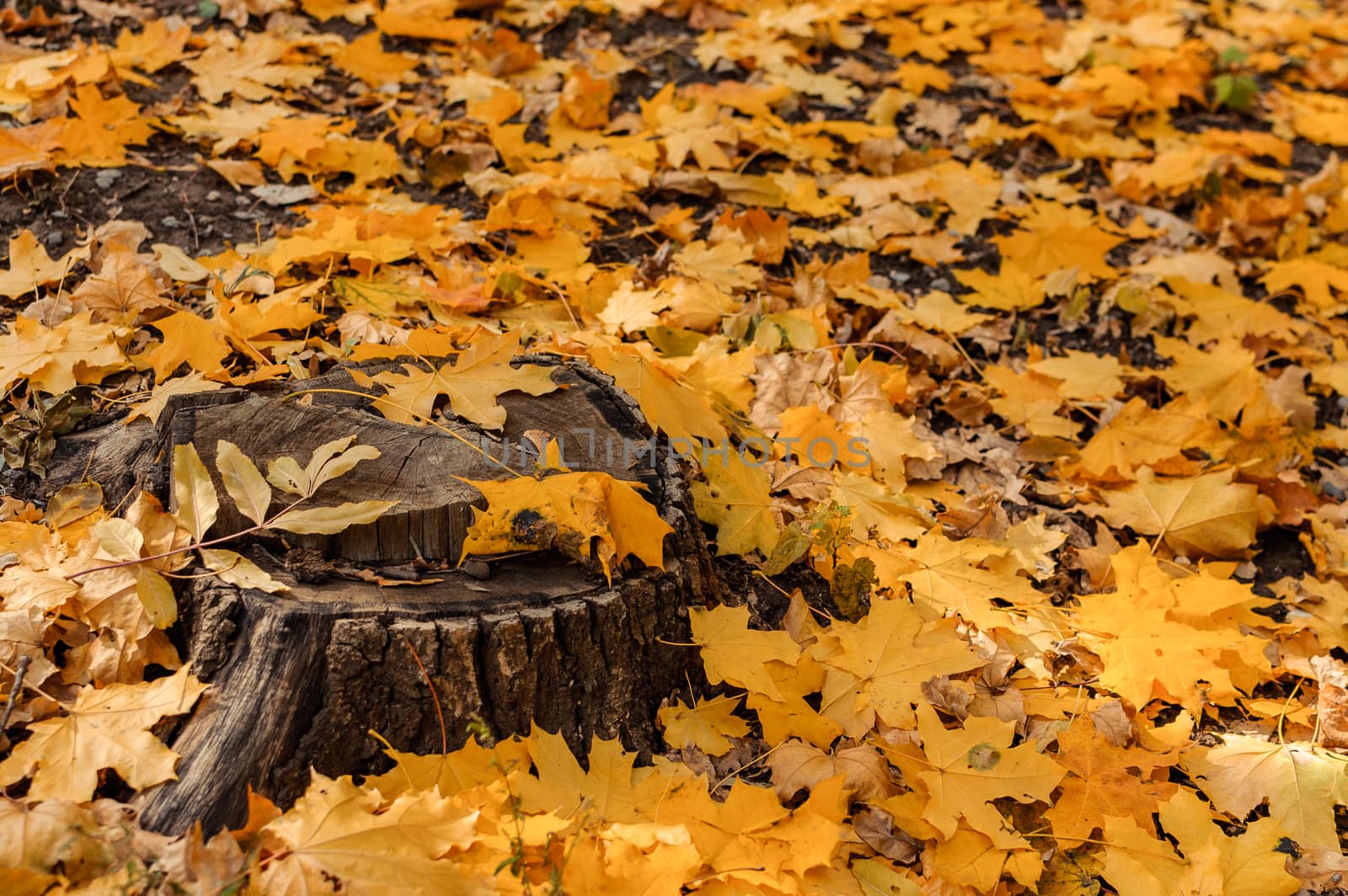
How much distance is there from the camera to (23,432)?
183 cm

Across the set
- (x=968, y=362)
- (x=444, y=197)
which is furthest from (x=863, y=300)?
(x=444, y=197)

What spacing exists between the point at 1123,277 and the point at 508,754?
8.73 feet

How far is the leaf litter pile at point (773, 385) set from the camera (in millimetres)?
1458

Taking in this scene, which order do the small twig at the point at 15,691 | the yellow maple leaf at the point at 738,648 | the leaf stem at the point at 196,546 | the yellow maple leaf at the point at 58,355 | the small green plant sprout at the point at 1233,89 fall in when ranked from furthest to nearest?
the small green plant sprout at the point at 1233,89 → the yellow maple leaf at the point at 58,355 → the yellow maple leaf at the point at 738,648 → the leaf stem at the point at 196,546 → the small twig at the point at 15,691

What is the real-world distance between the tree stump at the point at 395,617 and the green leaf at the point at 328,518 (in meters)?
0.05

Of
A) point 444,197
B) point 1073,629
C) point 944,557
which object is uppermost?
point 444,197

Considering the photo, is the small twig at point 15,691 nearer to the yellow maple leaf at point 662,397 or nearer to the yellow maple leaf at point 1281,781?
the yellow maple leaf at point 662,397

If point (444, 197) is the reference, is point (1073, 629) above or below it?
below

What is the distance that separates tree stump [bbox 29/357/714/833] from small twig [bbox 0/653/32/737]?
202 mm

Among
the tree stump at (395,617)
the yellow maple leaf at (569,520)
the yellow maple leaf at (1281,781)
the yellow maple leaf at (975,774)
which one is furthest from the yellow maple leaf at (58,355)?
the yellow maple leaf at (1281,781)

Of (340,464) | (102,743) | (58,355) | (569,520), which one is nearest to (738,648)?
(569,520)

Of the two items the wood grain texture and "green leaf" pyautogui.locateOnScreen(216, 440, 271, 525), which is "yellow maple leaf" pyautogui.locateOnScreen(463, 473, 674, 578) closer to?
the wood grain texture

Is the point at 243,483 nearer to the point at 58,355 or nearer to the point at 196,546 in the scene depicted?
the point at 196,546

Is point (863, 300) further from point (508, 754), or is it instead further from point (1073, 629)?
point (508, 754)
